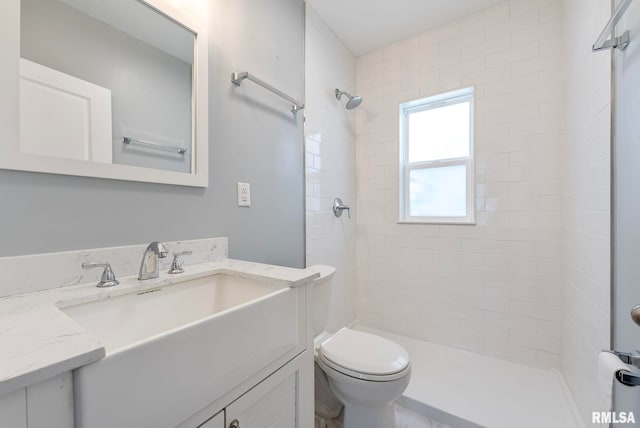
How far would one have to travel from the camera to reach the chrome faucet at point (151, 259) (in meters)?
0.89

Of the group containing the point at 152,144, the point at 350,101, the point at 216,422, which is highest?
the point at 350,101

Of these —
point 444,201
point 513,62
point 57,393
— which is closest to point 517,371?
point 444,201

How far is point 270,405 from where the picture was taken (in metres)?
0.79

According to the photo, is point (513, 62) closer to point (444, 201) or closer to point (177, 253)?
point (444, 201)

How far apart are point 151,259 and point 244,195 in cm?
55

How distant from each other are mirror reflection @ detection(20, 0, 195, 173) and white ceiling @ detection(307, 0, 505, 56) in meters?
1.22

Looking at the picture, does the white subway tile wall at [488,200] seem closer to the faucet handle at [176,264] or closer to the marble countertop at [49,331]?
the marble countertop at [49,331]

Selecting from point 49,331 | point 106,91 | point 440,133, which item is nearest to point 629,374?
point 49,331

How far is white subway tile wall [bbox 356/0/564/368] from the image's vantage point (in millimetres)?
1717

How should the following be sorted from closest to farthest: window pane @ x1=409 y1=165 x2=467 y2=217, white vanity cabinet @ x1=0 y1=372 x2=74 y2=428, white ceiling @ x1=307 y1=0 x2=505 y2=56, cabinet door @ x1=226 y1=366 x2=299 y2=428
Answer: white vanity cabinet @ x1=0 y1=372 x2=74 y2=428
cabinet door @ x1=226 y1=366 x2=299 y2=428
white ceiling @ x1=307 y1=0 x2=505 y2=56
window pane @ x1=409 y1=165 x2=467 y2=217

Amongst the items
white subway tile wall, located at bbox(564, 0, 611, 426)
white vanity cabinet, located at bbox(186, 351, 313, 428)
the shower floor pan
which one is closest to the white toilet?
white vanity cabinet, located at bbox(186, 351, 313, 428)

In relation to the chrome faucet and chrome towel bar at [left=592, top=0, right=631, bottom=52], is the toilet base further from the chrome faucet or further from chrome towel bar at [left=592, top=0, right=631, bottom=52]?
chrome towel bar at [left=592, top=0, right=631, bottom=52]

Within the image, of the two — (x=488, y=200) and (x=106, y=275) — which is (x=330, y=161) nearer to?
(x=488, y=200)

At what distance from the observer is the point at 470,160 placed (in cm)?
201
